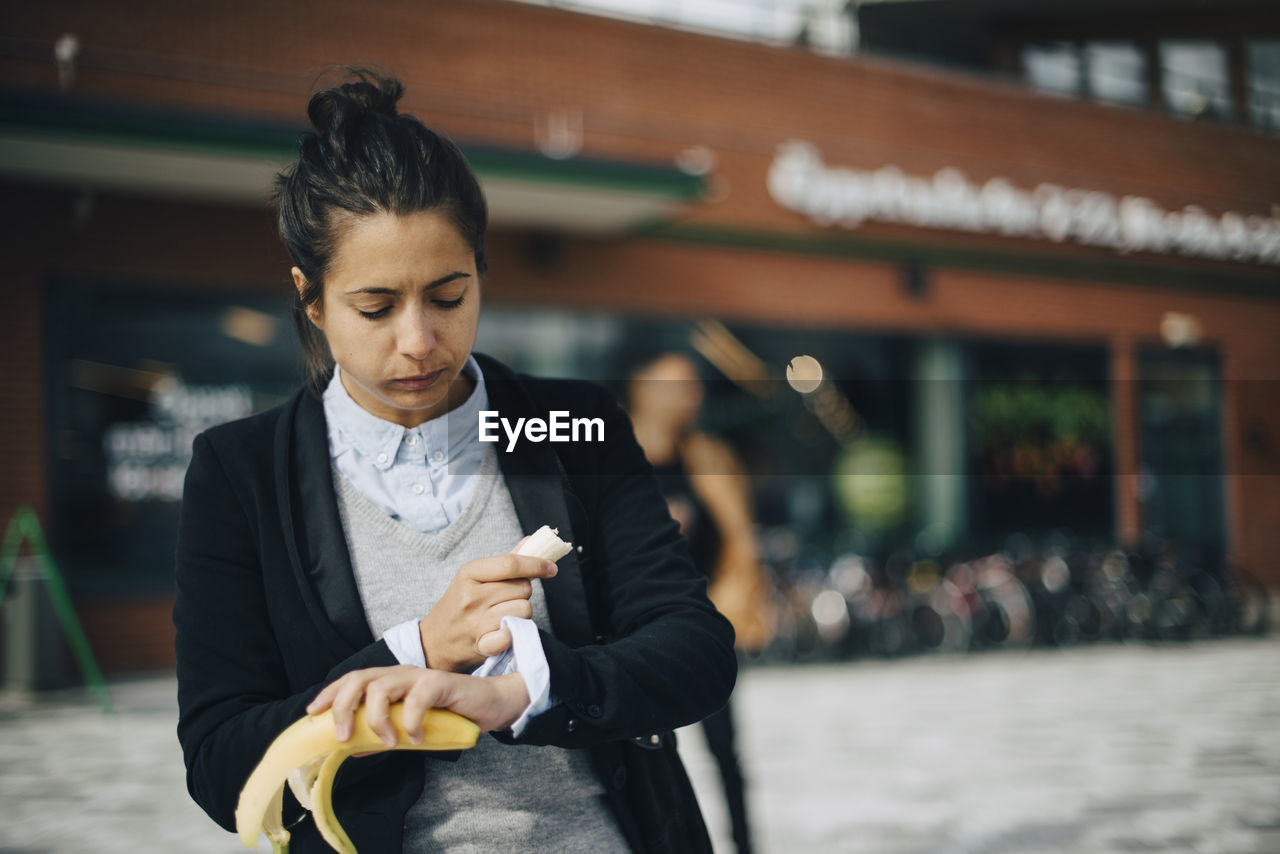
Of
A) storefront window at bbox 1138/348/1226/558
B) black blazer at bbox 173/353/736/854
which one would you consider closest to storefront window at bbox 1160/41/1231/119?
storefront window at bbox 1138/348/1226/558

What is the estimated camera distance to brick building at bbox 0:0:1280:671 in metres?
8.34

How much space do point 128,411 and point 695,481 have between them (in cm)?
677

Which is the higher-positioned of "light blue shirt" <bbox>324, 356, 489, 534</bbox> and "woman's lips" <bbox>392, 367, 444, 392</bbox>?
"woman's lips" <bbox>392, 367, 444, 392</bbox>

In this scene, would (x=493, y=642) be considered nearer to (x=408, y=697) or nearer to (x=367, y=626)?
(x=408, y=697)

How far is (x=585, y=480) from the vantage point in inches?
51.3

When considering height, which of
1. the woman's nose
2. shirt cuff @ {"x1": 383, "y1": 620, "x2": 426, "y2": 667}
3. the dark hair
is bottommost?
shirt cuff @ {"x1": 383, "y1": 620, "x2": 426, "y2": 667}

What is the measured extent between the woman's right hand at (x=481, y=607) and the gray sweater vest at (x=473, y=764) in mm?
198

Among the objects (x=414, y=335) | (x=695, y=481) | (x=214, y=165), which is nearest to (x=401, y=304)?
(x=414, y=335)

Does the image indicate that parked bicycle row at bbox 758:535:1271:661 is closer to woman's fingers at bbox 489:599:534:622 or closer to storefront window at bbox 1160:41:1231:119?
storefront window at bbox 1160:41:1231:119

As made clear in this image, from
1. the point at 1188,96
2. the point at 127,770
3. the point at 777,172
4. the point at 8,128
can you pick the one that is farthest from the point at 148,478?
the point at 1188,96

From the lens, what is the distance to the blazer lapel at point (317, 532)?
1152 mm

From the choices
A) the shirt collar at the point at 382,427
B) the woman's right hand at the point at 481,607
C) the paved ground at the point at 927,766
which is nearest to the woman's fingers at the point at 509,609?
the woman's right hand at the point at 481,607

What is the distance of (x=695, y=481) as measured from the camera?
3746 millimetres

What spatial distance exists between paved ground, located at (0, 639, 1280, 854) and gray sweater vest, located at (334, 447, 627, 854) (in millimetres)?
3420
